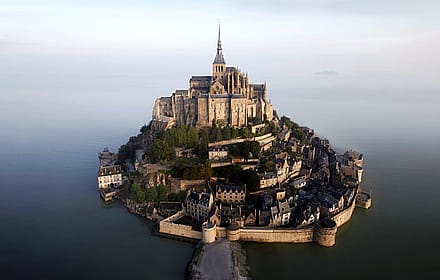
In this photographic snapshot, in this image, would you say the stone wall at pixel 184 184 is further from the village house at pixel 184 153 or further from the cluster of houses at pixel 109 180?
the cluster of houses at pixel 109 180

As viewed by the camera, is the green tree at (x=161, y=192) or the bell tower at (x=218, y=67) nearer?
the green tree at (x=161, y=192)

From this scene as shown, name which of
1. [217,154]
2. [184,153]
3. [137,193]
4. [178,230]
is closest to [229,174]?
[217,154]

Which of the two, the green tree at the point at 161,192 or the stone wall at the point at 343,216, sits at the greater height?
the green tree at the point at 161,192

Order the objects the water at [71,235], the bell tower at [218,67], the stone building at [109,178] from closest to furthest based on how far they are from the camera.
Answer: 1. the water at [71,235]
2. the stone building at [109,178]
3. the bell tower at [218,67]

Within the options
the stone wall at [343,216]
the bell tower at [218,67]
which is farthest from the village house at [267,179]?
the bell tower at [218,67]

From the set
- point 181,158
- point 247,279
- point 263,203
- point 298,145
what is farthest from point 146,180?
point 298,145

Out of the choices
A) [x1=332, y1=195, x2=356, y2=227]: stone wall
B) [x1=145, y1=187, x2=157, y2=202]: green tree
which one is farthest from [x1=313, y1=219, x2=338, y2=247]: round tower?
[x1=145, y1=187, x2=157, y2=202]: green tree
